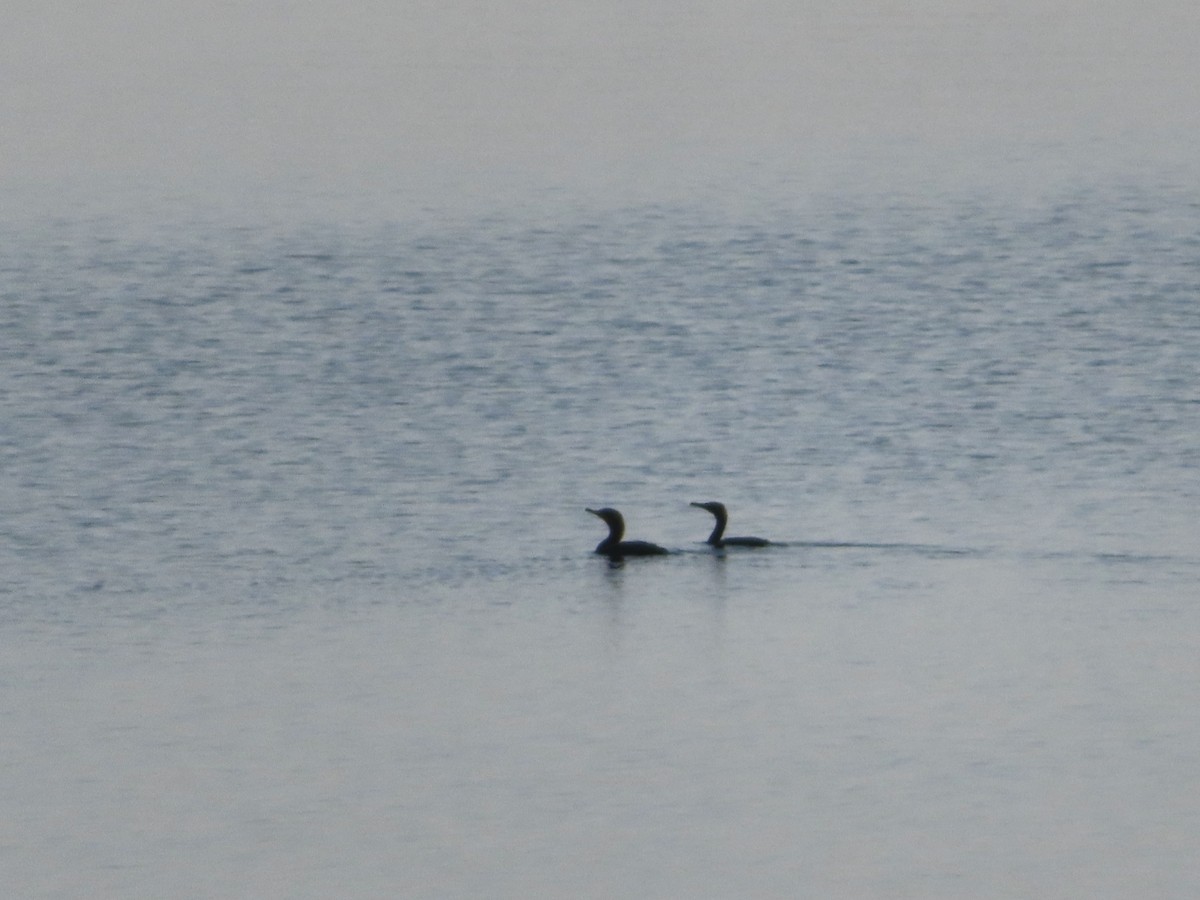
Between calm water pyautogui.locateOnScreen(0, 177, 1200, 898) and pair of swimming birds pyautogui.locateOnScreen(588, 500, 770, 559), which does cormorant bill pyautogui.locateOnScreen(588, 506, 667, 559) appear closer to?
pair of swimming birds pyautogui.locateOnScreen(588, 500, 770, 559)

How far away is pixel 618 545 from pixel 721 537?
0.74m

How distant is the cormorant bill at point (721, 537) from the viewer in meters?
15.4

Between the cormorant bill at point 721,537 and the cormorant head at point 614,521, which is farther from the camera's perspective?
the cormorant head at point 614,521

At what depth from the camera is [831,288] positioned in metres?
25.2

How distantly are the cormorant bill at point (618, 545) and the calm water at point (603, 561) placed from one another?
0.17 m

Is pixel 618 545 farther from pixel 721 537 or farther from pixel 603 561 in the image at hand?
pixel 721 537

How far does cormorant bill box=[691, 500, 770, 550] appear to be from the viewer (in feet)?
50.7

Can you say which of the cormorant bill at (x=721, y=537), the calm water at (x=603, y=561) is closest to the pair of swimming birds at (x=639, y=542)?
the cormorant bill at (x=721, y=537)

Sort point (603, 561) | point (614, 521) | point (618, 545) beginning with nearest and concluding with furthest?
point (603, 561) → point (618, 545) → point (614, 521)

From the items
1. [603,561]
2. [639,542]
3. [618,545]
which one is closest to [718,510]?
[639,542]

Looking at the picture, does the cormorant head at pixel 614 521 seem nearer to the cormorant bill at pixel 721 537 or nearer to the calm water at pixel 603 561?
the calm water at pixel 603 561

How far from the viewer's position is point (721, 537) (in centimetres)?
1578

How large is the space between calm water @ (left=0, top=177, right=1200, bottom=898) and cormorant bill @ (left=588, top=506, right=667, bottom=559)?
0.17m

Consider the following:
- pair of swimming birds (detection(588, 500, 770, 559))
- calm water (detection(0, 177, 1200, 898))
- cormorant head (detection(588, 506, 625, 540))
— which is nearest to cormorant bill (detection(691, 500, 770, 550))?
pair of swimming birds (detection(588, 500, 770, 559))
